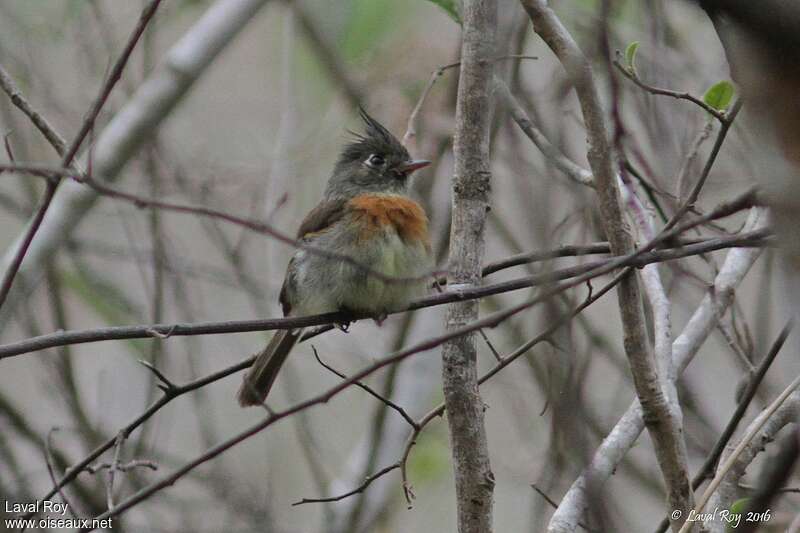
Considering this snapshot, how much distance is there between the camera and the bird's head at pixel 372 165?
4859mm

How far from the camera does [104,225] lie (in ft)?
26.9

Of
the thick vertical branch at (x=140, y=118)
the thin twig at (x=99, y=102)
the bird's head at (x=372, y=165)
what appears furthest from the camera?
the bird's head at (x=372, y=165)

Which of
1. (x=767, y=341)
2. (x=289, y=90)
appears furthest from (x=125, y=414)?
(x=767, y=341)

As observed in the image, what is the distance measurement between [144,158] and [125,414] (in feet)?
8.23

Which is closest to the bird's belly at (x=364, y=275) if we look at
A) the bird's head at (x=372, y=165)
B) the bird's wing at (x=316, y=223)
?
the bird's wing at (x=316, y=223)

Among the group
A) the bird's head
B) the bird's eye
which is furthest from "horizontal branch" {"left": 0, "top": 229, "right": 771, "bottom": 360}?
the bird's eye

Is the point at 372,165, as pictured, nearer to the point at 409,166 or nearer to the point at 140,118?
the point at 409,166

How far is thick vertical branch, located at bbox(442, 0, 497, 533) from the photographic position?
2.88 meters

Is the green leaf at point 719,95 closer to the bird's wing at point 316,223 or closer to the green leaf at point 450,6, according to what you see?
the green leaf at point 450,6

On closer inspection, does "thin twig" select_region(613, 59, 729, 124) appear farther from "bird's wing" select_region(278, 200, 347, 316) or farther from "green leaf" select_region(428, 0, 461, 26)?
"bird's wing" select_region(278, 200, 347, 316)

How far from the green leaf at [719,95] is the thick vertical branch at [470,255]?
77 cm

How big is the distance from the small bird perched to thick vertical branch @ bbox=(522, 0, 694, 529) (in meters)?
1.19

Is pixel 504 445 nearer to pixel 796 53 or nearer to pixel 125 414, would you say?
pixel 125 414

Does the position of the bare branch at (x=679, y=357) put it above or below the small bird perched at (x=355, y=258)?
below
